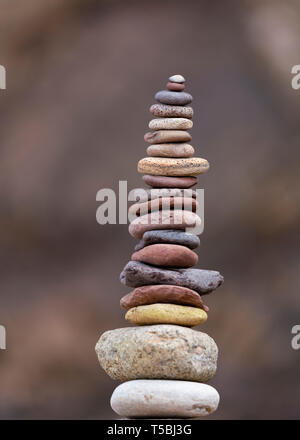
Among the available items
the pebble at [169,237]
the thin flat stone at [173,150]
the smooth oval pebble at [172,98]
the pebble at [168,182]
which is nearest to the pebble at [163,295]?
the pebble at [169,237]

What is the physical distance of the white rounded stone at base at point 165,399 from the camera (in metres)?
8.05

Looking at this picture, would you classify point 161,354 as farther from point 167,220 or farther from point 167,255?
point 167,220

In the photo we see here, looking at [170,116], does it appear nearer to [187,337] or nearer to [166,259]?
[166,259]

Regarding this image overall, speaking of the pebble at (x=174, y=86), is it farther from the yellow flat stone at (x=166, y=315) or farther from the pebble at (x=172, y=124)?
the yellow flat stone at (x=166, y=315)

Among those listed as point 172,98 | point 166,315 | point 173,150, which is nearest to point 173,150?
point 173,150

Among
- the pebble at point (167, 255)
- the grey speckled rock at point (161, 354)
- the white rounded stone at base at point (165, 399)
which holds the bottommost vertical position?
the white rounded stone at base at point (165, 399)

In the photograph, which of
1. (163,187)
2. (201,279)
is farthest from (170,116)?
(201,279)

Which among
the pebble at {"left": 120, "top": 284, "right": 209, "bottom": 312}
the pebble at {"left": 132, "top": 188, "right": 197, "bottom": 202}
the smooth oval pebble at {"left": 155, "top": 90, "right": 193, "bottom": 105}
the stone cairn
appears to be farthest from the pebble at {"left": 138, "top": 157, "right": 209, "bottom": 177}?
the pebble at {"left": 120, "top": 284, "right": 209, "bottom": 312}

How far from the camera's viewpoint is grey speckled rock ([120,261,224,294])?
830cm

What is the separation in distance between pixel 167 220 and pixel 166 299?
0.52m

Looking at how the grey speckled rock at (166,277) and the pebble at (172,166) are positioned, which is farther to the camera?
the pebble at (172,166)

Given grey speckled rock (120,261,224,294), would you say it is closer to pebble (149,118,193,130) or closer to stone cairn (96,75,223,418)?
stone cairn (96,75,223,418)

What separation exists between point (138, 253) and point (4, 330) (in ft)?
10.8

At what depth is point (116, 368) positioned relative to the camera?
8.28m
